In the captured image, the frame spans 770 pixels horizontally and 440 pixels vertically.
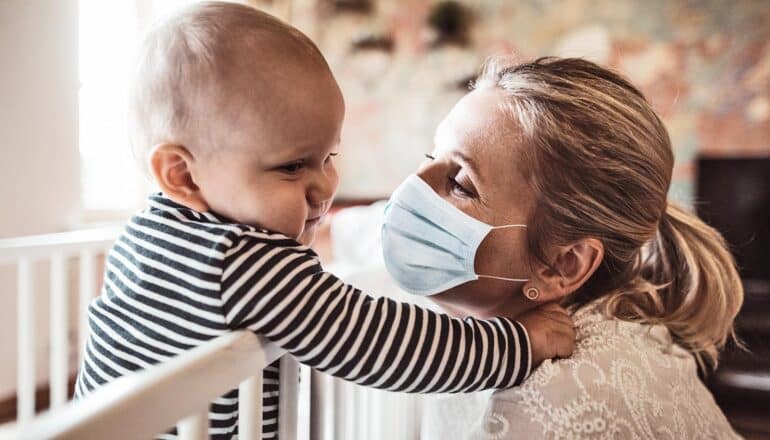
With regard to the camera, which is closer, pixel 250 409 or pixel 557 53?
pixel 250 409

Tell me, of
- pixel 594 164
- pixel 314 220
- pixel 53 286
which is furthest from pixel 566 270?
pixel 53 286

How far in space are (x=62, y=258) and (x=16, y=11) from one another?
57.9 inches

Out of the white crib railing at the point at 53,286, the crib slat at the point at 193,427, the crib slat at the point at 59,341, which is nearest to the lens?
the crib slat at the point at 193,427

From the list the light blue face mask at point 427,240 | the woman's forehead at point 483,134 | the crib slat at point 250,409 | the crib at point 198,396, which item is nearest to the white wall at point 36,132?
the crib at point 198,396

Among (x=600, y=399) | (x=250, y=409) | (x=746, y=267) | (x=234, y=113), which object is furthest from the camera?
(x=746, y=267)

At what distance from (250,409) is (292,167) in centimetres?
28

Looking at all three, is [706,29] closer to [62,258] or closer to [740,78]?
[740,78]

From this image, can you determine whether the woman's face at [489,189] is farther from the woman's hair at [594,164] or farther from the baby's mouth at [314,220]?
the baby's mouth at [314,220]

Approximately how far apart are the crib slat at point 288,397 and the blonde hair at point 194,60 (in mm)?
263

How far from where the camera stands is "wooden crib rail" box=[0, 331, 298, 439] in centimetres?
31

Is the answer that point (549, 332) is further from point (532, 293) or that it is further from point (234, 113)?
point (234, 113)

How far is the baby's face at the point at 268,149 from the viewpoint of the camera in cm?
65

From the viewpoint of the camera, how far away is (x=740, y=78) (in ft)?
10.5

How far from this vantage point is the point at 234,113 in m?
0.65
